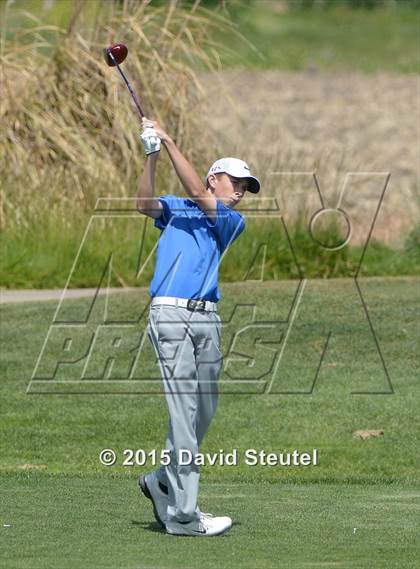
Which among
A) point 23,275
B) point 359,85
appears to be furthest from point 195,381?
point 359,85

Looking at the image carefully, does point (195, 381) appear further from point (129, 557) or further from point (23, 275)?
point (23, 275)

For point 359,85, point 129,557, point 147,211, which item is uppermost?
point 359,85

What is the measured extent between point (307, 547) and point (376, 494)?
7.00 ft

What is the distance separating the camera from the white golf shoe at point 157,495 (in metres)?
7.95

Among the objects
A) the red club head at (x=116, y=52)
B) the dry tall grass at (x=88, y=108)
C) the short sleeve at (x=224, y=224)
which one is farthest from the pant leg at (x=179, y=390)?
the dry tall grass at (x=88, y=108)

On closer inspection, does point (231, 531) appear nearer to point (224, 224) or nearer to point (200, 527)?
point (200, 527)

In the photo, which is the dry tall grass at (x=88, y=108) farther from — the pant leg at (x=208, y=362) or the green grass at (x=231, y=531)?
the pant leg at (x=208, y=362)

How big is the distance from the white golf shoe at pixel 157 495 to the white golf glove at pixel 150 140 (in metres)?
1.62

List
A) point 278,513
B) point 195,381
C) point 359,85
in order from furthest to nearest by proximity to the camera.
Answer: point 359,85, point 278,513, point 195,381

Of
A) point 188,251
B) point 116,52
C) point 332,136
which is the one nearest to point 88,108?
point 116,52

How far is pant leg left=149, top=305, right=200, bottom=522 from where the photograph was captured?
7672 millimetres

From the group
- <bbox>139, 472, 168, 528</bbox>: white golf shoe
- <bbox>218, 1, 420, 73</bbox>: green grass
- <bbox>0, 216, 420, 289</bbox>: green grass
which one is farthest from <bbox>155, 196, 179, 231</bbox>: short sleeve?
<bbox>218, 1, 420, 73</bbox>: green grass

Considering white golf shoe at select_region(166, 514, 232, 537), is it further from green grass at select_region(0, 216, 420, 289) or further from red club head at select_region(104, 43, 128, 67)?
green grass at select_region(0, 216, 420, 289)

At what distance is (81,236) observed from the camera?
1803cm
